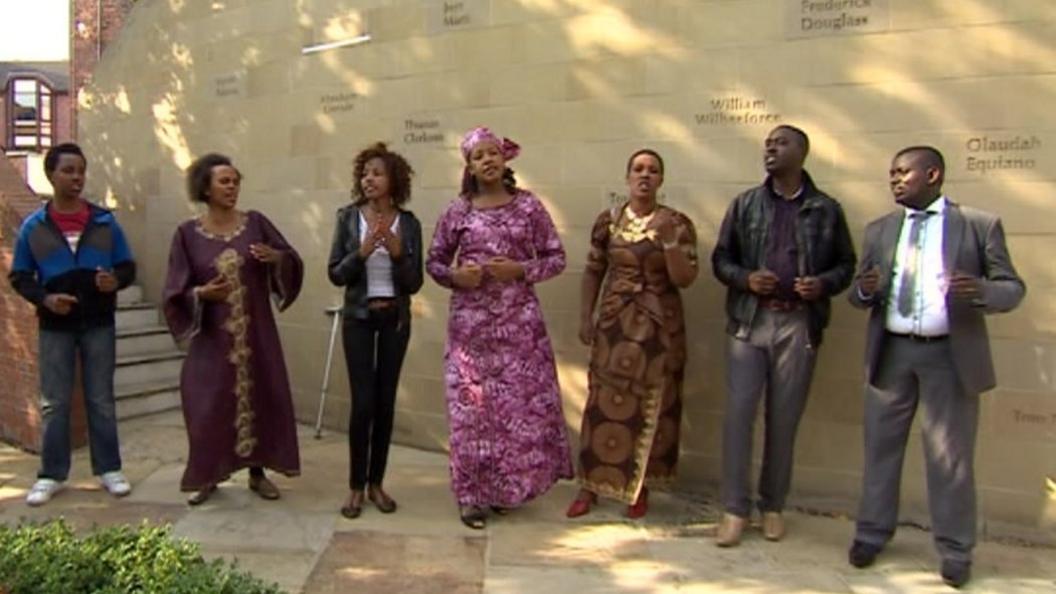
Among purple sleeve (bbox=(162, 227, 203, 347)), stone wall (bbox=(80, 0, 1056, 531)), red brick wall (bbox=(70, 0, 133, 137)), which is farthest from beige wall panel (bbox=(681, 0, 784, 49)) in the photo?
red brick wall (bbox=(70, 0, 133, 137))

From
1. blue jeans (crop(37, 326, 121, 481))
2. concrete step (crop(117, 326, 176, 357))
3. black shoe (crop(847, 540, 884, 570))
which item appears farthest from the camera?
concrete step (crop(117, 326, 176, 357))

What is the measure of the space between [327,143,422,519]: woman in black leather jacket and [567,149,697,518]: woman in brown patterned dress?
0.95 metres

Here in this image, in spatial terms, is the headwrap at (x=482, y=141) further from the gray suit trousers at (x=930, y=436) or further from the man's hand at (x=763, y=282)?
the gray suit trousers at (x=930, y=436)

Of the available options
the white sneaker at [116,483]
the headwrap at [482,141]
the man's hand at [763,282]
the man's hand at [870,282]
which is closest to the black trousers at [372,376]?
the headwrap at [482,141]

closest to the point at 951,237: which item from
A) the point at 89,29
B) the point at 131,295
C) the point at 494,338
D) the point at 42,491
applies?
the point at 494,338

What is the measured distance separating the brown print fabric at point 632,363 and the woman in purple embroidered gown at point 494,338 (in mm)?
276

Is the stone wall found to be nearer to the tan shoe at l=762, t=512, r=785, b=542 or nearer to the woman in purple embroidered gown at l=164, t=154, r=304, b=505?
the tan shoe at l=762, t=512, r=785, b=542

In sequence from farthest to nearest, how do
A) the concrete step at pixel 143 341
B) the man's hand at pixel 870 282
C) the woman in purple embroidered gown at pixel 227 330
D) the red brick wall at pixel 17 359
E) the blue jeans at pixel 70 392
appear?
1. the concrete step at pixel 143 341
2. the red brick wall at pixel 17 359
3. the blue jeans at pixel 70 392
4. the woman in purple embroidered gown at pixel 227 330
5. the man's hand at pixel 870 282

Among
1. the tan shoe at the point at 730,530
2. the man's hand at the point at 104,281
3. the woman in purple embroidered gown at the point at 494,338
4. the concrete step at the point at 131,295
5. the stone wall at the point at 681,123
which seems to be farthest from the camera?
the concrete step at the point at 131,295

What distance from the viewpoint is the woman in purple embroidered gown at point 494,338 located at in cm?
468

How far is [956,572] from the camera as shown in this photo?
4.00m

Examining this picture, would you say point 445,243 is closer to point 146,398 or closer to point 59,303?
point 59,303

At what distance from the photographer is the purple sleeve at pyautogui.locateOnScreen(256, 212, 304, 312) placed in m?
4.92

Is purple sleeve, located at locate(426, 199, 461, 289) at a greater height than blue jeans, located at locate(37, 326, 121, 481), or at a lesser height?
greater
